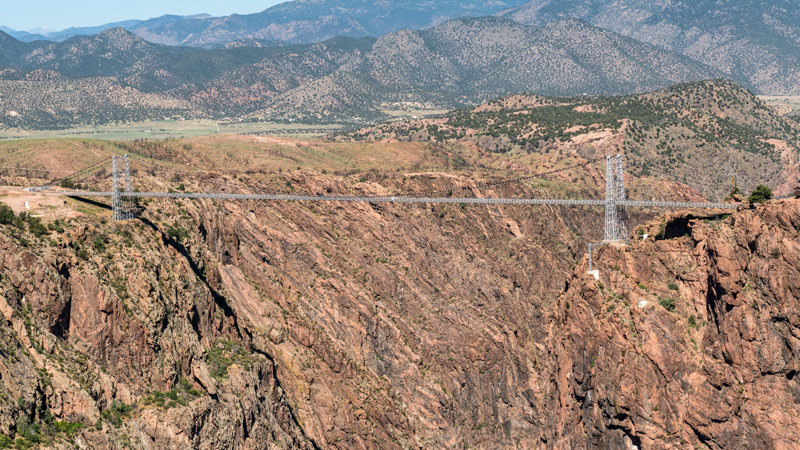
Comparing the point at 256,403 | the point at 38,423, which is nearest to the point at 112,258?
the point at 256,403

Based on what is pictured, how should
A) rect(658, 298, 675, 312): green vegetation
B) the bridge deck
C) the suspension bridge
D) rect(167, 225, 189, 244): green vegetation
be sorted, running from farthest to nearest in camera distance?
the bridge deck
rect(167, 225, 189, 244): green vegetation
the suspension bridge
rect(658, 298, 675, 312): green vegetation

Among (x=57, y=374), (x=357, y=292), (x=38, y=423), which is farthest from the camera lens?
(x=357, y=292)

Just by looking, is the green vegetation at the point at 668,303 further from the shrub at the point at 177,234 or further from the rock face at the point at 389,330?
the shrub at the point at 177,234

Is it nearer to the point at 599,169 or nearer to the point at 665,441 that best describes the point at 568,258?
the point at 599,169

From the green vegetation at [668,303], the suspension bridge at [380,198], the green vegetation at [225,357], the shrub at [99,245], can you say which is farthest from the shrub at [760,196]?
the shrub at [99,245]

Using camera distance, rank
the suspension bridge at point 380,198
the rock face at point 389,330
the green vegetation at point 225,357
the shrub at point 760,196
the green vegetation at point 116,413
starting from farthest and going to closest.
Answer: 1. the suspension bridge at point 380,198
2. the green vegetation at point 225,357
3. the shrub at point 760,196
4. the rock face at point 389,330
5. the green vegetation at point 116,413

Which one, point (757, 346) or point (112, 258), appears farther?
point (112, 258)

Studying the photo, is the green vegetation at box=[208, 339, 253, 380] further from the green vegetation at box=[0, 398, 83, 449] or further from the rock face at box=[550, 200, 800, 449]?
the rock face at box=[550, 200, 800, 449]

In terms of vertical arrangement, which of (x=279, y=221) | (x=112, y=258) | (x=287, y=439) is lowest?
(x=287, y=439)

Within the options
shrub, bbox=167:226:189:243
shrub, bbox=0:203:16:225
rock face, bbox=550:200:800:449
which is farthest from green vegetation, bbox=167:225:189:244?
rock face, bbox=550:200:800:449
